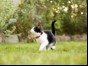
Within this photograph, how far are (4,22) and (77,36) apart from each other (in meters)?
1.98

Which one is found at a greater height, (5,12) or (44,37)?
(5,12)

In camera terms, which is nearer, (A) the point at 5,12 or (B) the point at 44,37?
(B) the point at 44,37

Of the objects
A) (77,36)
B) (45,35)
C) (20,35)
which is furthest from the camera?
(20,35)

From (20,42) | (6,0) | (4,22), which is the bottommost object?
(20,42)

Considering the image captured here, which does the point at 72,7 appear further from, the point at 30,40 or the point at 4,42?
the point at 4,42

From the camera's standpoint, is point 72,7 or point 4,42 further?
point 4,42

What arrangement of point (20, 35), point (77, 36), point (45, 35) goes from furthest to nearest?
1. point (20, 35)
2. point (77, 36)
3. point (45, 35)

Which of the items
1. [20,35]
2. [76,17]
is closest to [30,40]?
[20,35]

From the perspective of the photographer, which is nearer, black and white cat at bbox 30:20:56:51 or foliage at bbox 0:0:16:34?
black and white cat at bbox 30:20:56:51

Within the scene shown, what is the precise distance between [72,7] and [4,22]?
6.06ft

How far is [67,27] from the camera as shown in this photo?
713 cm

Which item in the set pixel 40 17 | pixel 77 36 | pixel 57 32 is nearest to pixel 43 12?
pixel 40 17

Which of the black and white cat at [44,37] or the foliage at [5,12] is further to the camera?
the foliage at [5,12]

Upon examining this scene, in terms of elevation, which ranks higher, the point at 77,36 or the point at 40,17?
the point at 40,17
